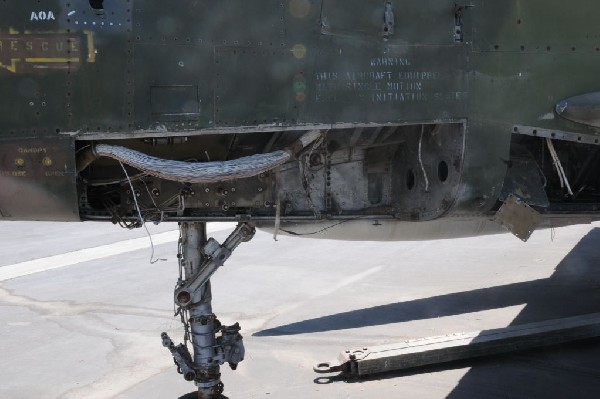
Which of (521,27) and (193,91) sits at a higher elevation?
(521,27)

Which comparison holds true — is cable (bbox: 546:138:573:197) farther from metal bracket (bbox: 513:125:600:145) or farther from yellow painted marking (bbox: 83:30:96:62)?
yellow painted marking (bbox: 83:30:96:62)

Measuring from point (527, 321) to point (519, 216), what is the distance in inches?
171

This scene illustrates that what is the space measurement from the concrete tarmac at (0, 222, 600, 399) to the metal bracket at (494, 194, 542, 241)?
2185 mm

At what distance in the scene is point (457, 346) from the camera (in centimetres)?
862

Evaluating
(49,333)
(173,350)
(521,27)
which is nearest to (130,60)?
(173,350)

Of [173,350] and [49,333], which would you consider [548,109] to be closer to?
[173,350]

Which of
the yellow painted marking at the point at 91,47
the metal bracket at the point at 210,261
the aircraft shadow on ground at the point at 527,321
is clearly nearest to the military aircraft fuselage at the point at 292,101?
the yellow painted marking at the point at 91,47

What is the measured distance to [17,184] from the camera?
5.65 meters

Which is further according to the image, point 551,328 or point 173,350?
point 551,328

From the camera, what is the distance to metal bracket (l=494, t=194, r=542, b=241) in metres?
6.36

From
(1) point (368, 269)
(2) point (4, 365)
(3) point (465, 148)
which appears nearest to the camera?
(3) point (465, 148)

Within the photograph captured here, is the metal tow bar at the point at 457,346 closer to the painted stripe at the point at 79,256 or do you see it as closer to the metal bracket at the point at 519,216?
the metal bracket at the point at 519,216

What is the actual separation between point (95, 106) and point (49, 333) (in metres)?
5.70

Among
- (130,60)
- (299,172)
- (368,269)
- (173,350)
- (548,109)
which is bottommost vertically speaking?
(368,269)
